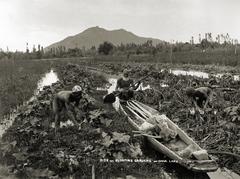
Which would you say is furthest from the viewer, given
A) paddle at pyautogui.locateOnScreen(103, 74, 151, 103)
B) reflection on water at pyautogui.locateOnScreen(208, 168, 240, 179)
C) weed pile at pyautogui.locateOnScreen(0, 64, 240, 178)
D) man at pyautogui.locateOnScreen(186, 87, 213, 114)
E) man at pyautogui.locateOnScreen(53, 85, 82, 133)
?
paddle at pyautogui.locateOnScreen(103, 74, 151, 103)

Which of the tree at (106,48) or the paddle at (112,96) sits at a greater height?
the tree at (106,48)

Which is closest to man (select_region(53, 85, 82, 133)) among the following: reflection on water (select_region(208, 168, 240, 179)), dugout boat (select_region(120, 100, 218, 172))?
dugout boat (select_region(120, 100, 218, 172))

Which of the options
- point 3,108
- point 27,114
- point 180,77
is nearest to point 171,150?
point 27,114

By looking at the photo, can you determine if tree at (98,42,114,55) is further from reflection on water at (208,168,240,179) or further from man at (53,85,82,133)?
reflection on water at (208,168,240,179)

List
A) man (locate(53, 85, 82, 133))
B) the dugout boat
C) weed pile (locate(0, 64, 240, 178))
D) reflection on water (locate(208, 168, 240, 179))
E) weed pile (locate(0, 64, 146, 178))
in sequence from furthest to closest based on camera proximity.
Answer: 1. man (locate(53, 85, 82, 133))
2. reflection on water (locate(208, 168, 240, 179))
3. weed pile (locate(0, 64, 240, 178))
4. weed pile (locate(0, 64, 146, 178))
5. the dugout boat

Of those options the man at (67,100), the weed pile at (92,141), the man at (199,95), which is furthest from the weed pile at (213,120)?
the man at (67,100)

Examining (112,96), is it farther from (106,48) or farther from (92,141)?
(106,48)

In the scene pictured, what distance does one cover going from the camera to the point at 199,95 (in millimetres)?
12266

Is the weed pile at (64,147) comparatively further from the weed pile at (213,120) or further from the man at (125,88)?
the man at (125,88)

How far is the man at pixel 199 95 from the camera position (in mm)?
12109

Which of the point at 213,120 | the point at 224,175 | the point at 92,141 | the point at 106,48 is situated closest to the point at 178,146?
the point at 224,175

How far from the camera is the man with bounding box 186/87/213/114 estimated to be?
1211cm

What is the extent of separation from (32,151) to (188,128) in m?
4.77

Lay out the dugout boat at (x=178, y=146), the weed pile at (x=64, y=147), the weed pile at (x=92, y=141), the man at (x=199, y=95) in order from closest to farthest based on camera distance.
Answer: the dugout boat at (x=178, y=146)
the weed pile at (x=64, y=147)
the weed pile at (x=92, y=141)
the man at (x=199, y=95)
